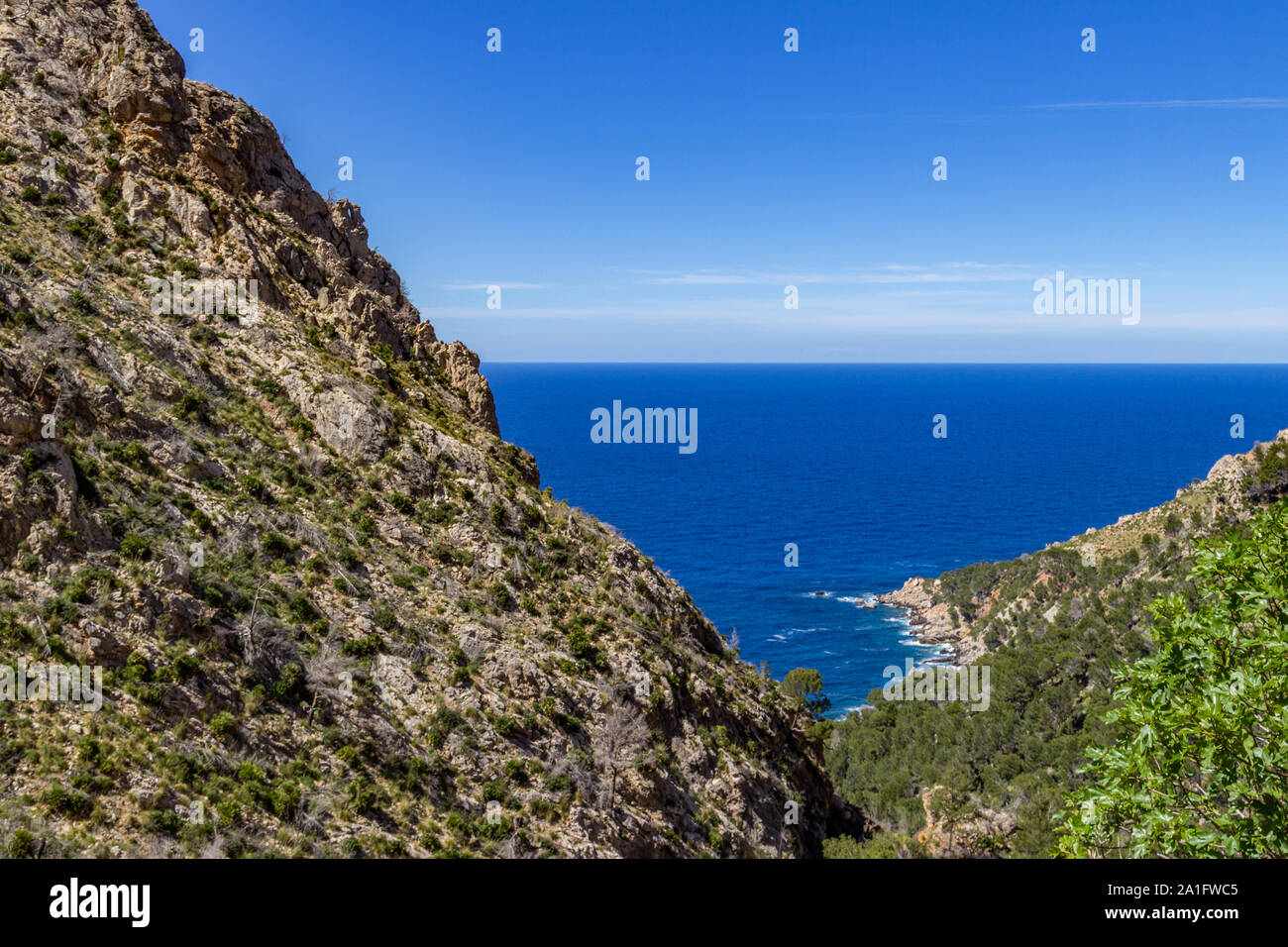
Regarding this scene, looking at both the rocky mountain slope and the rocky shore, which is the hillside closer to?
the rocky shore

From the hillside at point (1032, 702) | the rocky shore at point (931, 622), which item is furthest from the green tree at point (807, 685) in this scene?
the rocky shore at point (931, 622)

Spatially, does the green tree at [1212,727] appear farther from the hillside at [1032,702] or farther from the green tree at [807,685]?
the green tree at [807,685]

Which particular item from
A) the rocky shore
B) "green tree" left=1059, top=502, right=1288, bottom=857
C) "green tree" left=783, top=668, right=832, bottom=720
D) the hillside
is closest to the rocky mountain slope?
the hillside

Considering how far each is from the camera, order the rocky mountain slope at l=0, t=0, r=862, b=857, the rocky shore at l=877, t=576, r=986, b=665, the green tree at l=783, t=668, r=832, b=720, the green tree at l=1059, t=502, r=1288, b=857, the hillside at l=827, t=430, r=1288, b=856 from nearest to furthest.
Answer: the green tree at l=1059, t=502, r=1288, b=857, the rocky mountain slope at l=0, t=0, r=862, b=857, the hillside at l=827, t=430, r=1288, b=856, the green tree at l=783, t=668, r=832, b=720, the rocky shore at l=877, t=576, r=986, b=665

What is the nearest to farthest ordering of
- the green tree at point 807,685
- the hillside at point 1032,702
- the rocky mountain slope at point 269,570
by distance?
1. the rocky mountain slope at point 269,570
2. the hillside at point 1032,702
3. the green tree at point 807,685

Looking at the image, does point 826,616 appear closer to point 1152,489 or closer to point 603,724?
point 603,724
